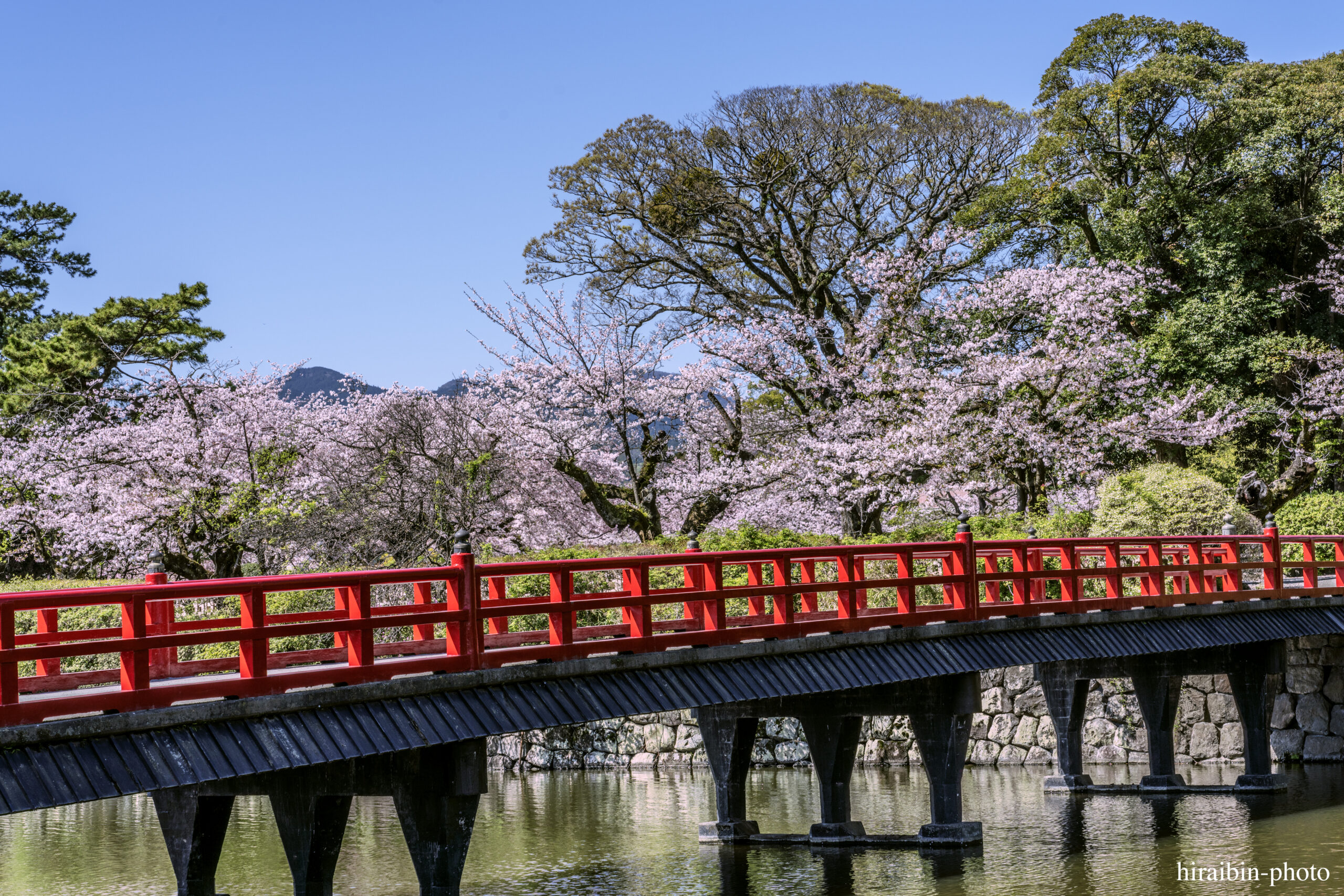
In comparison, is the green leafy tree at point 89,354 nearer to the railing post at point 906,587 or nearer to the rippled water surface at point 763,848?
the rippled water surface at point 763,848

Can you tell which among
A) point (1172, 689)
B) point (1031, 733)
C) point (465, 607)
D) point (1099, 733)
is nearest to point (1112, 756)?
point (1099, 733)

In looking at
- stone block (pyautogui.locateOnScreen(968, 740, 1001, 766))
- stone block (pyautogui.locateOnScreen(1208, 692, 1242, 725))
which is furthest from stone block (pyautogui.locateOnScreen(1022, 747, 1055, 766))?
stone block (pyautogui.locateOnScreen(1208, 692, 1242, 725))

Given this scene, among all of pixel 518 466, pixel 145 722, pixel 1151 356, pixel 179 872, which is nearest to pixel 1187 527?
pixel 1151 356

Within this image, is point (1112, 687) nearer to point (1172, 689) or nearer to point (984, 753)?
point (984, 753)

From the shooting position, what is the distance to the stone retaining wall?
80.2 ft

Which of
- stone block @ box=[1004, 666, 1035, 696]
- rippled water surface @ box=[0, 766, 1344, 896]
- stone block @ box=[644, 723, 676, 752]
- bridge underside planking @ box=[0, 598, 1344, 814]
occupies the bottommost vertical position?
rippled water surface @ box=[0, 766, 1344, 896]

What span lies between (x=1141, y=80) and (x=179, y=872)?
2738cm

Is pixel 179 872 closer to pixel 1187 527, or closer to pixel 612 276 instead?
pixel 1187 527

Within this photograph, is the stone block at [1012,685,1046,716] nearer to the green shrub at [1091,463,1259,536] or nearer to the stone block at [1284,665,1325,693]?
the green shrub at [1091,463,1259,536]

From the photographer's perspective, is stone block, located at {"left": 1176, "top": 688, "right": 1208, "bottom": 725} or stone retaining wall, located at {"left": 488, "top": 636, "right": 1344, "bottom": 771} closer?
stone retaining wall, located at {"left": 488, "top": 636, "right": 1344, "bottom": 771}

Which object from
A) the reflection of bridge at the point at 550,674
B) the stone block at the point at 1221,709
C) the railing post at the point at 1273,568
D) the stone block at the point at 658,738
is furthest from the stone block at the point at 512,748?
the railing post at the point at 1273,568

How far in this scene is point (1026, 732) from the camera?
26125 millimetres

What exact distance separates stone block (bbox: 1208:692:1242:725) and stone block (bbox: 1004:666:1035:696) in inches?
121

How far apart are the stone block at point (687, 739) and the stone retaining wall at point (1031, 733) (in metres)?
0.01
